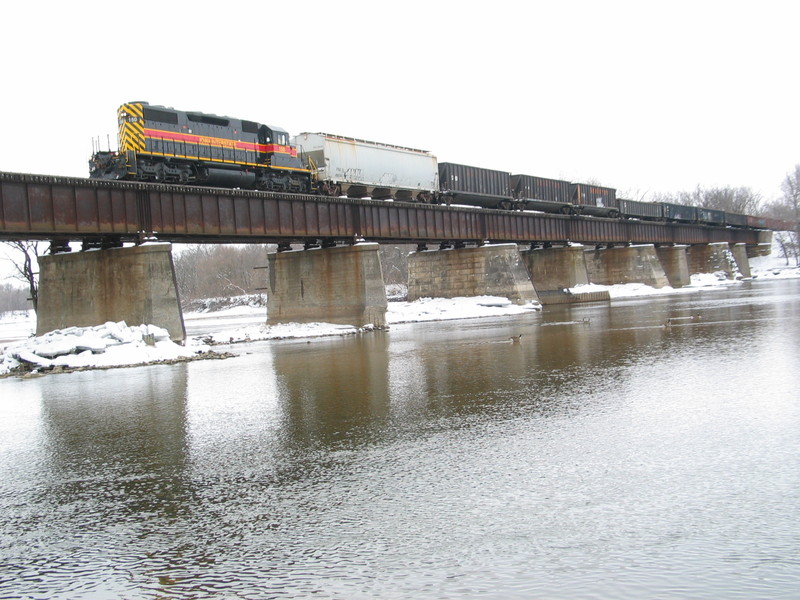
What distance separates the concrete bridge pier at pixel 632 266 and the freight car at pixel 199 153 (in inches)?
1621

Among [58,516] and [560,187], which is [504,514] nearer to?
[58,516]

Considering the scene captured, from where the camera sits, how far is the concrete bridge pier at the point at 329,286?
Result: 35831 mm

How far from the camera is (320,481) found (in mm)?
7840

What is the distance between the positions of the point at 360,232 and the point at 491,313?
11.3 meters

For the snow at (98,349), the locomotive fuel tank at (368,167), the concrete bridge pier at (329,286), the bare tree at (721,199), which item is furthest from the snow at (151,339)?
the bare tree at (721,199)

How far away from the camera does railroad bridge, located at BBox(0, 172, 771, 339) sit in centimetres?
2589

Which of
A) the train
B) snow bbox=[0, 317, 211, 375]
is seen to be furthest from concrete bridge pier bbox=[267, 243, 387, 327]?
snow bbox=[0, 317, 211, 375]

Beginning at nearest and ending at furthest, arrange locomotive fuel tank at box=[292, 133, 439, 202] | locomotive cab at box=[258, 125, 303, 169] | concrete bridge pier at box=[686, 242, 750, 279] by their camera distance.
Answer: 1. locomotive cab at box=[258, 125, 303, 169]
2. locomotive fuel tank at box=[292, 133, 439, 202]
3. concrete bridge pier at box=[686, 242, 750, 279]

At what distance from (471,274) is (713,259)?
48.1 metres

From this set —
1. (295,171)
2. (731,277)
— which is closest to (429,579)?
(295,171)

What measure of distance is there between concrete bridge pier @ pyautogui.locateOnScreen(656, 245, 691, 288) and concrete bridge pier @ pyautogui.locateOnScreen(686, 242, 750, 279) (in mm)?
10007

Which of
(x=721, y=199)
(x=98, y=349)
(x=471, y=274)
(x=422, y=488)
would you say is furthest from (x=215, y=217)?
(x=721, y=199)

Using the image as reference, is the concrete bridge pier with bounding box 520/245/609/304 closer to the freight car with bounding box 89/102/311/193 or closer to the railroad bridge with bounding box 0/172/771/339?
the railroad bridge with bounding box 0/172/771/339

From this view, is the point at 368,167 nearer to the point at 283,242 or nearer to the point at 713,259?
the point at 283,242
